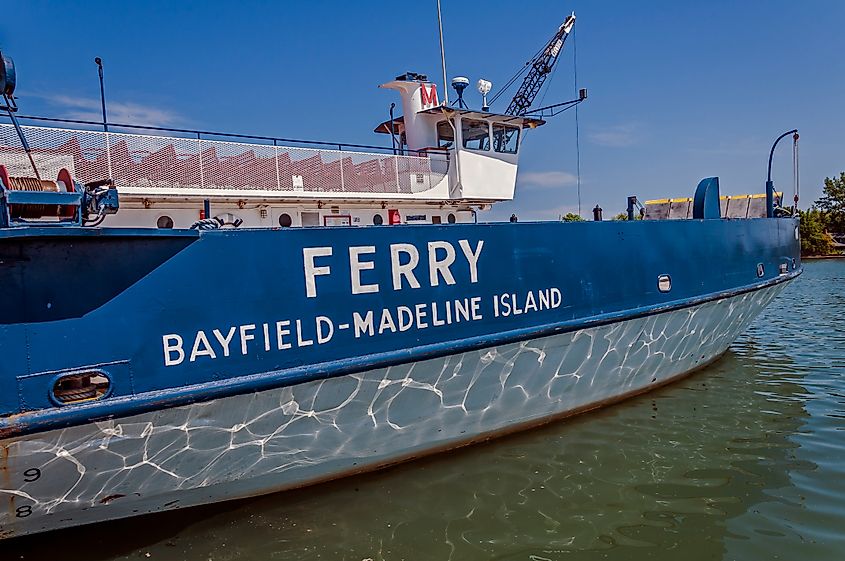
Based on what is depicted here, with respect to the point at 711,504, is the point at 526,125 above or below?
above

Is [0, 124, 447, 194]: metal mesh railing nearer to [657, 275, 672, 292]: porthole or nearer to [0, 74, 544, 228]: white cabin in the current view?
[0, 74, 544, 228]: white cabin

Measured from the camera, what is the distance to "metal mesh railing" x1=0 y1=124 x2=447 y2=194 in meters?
5.05

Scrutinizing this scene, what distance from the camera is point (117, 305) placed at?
3455 millimetres

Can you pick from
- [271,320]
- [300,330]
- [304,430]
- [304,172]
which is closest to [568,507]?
[304,430]

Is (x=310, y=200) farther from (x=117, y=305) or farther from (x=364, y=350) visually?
(x=117, y=305)

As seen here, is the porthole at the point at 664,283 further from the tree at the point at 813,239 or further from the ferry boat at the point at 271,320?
the tree at the point at 813,239

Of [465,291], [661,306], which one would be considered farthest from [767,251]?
[465,291]

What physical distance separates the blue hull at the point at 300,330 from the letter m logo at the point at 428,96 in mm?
3884

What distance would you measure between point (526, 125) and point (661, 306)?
401cm

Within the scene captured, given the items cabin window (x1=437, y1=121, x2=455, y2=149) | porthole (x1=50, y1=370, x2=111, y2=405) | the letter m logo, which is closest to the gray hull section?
porthole (x1=50, y1=370, x2=111, y2=405)

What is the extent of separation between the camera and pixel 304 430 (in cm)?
404

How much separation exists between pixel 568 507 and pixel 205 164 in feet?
15.0

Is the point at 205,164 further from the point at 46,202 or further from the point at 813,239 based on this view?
the point at 813,239

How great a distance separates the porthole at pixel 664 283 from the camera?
5977 millimetres
